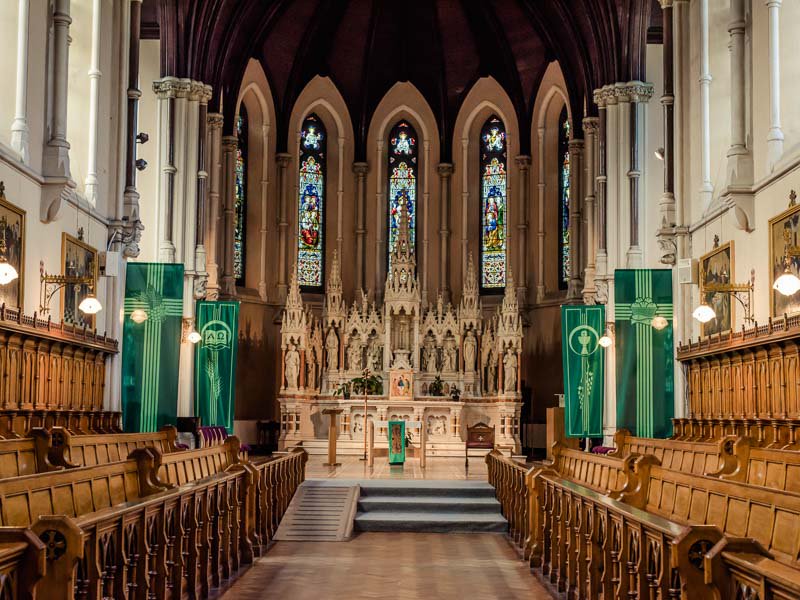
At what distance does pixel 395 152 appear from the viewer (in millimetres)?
35375

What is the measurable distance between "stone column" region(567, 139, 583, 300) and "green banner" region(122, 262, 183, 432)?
42.6ft

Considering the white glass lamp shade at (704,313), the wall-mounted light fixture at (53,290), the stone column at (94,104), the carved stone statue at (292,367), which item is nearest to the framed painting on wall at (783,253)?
the white glass lamp shade at (704,313)

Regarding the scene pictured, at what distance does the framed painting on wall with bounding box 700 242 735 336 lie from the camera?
17953mm

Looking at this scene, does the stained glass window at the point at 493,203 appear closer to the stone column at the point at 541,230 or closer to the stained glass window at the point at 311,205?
the stone column at the point at 541,230

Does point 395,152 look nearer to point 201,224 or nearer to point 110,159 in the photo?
point 201,224

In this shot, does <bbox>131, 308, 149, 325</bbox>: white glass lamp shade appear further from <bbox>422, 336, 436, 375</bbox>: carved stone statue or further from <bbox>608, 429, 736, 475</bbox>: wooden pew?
<bbox>422, 336, 436, 375</bbox>: carved stone statue

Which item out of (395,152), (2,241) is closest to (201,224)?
(395,152)

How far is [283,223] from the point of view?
33688 millimetres

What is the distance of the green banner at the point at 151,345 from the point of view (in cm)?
2102

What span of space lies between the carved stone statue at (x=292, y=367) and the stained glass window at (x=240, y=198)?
375 centimetres

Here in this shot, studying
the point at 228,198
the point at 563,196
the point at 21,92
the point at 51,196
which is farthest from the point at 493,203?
the point at 21,92

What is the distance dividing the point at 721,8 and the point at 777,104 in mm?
4052

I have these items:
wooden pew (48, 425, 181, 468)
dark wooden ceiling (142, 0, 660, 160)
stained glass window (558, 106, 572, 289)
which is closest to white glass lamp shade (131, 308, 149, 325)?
wooden pew (48, 425, 181, 468)

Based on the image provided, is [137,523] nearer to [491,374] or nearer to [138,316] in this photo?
[138,316]
